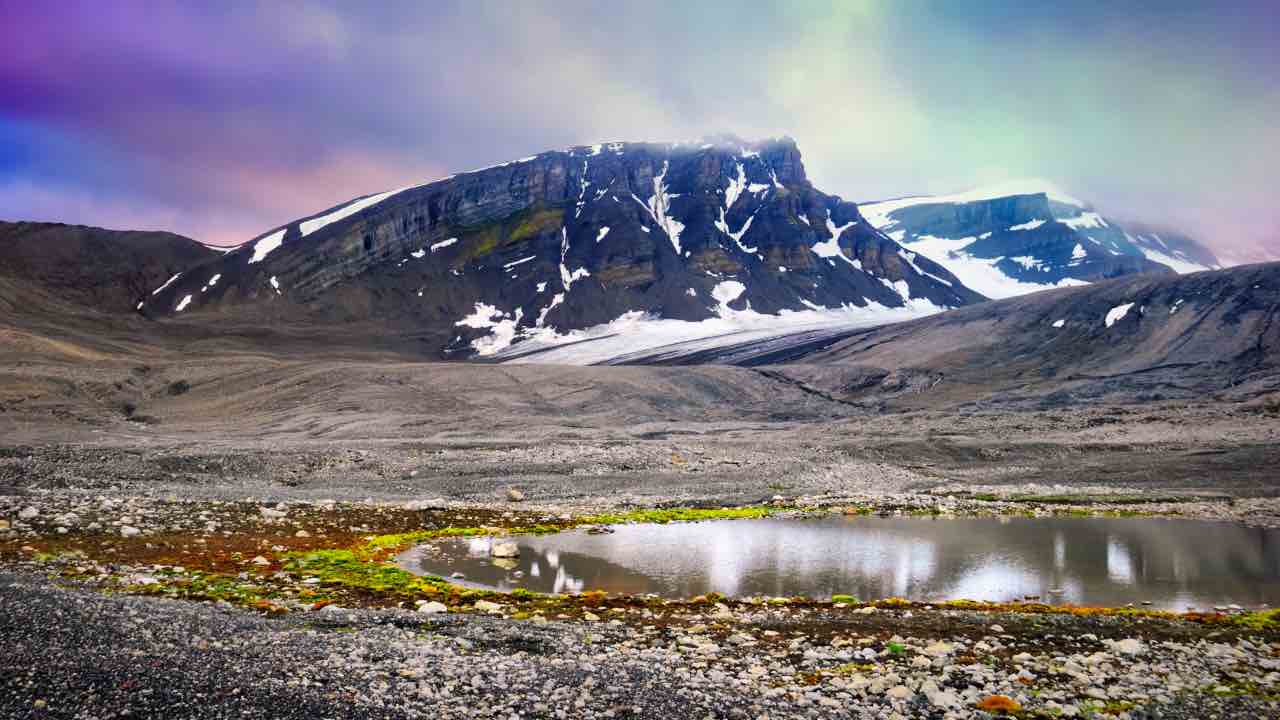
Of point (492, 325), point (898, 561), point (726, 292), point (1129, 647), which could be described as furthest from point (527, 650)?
point (726, 292)

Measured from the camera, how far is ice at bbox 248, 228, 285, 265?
18688 centimetres

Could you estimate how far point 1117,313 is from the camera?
109875 millimetres

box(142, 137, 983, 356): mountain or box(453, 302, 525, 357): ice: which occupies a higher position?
box(142, 137, 983, 356): mountain

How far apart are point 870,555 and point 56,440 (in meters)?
46.4

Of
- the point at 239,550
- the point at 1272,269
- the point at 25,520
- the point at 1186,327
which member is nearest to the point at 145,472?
the point at 25,520

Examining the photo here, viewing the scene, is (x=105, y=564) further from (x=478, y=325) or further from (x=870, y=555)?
(x=478, y=325)

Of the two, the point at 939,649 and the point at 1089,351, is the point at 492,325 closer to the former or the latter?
the point at 1089,351

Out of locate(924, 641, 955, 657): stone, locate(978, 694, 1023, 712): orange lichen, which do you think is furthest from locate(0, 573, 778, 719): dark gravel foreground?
locate(924, 641, 955, 657): stone

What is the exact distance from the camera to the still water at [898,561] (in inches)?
883

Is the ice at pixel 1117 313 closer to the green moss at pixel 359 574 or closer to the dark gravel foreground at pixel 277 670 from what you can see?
the green moss at pixel 359 574

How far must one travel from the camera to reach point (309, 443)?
53375mm

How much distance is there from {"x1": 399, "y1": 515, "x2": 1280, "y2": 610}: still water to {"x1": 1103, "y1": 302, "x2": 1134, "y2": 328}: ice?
3226 inches

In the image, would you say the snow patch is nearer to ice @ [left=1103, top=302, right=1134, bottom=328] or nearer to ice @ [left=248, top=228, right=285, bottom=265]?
ice @ [left=1103, top=302, right=1134, bottom=328]

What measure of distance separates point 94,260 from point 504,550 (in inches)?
7395
